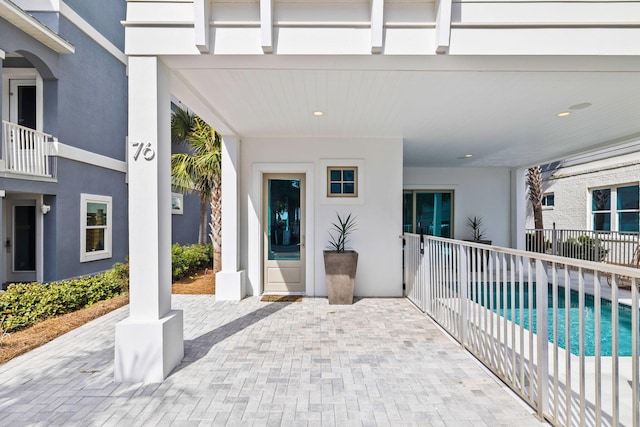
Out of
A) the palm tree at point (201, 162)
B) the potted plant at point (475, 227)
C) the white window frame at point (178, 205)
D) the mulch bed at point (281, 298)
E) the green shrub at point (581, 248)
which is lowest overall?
the mulch bed at point (281, 298)

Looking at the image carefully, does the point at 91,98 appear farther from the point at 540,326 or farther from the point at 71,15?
the point at 540,326

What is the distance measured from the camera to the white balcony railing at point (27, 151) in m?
5.45

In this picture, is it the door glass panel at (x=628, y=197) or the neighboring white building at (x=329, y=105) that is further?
the door glass panel at (x=628, y=197)

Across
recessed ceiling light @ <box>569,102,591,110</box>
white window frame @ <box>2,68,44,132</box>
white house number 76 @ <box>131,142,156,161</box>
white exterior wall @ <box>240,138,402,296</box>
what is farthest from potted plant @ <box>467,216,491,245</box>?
white window frame @ <box>2,68,44,132</box>

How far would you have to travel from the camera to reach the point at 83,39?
6.74 m

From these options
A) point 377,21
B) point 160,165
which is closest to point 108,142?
point 160,165

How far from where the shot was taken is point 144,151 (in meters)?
2.68

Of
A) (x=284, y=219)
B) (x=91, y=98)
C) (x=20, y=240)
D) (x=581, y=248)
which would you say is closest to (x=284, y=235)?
(x=284, y=219)

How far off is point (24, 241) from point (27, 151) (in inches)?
83.6

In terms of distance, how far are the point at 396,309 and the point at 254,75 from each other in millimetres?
3695

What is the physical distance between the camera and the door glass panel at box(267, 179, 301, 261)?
222 inches

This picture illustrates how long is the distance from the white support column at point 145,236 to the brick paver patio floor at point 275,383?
21cm

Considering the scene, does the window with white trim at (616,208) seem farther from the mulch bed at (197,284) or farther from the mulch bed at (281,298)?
the mulch bed at (197,284)

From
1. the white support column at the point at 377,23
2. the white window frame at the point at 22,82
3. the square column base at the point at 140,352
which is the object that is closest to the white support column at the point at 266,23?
the white support column at the point at 377,23
